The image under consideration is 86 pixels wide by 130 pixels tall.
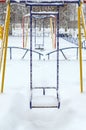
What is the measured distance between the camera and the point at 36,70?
42.6 ft

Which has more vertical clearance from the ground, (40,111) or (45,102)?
(45,102)

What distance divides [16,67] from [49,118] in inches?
290

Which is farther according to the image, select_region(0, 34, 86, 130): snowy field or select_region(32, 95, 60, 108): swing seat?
select_region(32, 95, 60, 108): swing seat

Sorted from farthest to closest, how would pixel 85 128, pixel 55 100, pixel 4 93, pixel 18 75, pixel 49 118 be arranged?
1. pixel 18 75
2. pixel 4 93
3. pixel 55 100
4. pixel 49 118
5. pixel 85 128

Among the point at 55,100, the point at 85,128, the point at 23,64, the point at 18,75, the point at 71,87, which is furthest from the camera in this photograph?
the point at 23,64

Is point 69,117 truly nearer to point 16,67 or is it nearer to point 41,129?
point 41,129

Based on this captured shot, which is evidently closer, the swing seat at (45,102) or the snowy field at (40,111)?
the snowy field at (40,111)

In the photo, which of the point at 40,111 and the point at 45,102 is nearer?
the point at 45,102

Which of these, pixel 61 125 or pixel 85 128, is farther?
pixel 61 125

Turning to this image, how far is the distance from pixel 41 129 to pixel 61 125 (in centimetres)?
31

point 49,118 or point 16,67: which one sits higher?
point 16,67

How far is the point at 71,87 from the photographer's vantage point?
903 centimetres

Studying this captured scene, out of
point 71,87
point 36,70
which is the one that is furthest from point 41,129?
point 36,70

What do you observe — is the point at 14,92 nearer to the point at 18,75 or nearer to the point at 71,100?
the point at 71,100
